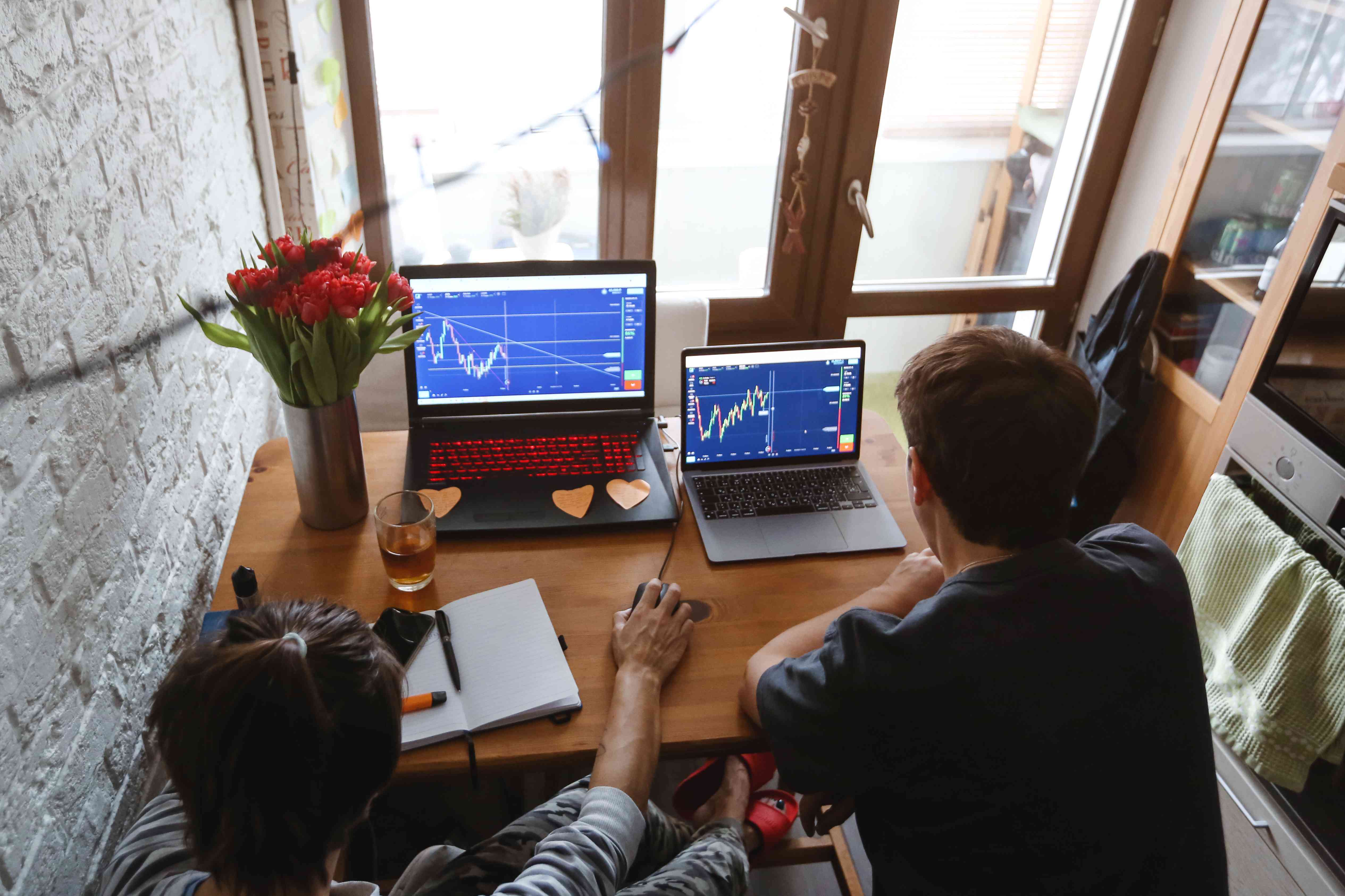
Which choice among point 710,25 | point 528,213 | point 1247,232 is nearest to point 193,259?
point 528,213

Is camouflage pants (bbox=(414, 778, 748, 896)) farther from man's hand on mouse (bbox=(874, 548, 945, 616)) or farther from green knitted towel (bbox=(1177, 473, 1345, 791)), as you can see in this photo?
green knitted towel (bbox=(1177, 473, 1345, 791))

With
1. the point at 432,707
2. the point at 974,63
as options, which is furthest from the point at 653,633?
the point at 974,63

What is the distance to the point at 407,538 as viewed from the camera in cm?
135

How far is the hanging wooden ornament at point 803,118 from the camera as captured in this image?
2.23 metres

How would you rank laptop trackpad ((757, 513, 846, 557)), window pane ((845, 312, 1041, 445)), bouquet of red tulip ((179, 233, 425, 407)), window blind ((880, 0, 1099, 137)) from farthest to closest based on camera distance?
window pane ((845, 312, 1041, 445)), window blind ((880, 0, 1099, 137)), laptop trackpad ((757, 513, 846, 557)), bouquet of red tulip ((179, 233, 425, 407))

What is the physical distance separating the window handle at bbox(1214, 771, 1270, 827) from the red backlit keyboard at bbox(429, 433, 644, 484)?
4.42ft

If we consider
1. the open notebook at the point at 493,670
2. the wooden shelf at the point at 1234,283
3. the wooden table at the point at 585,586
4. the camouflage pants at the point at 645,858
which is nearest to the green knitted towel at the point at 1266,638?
the wooden shelf at the point at 1234,283

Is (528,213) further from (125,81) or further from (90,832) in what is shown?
(90,832)

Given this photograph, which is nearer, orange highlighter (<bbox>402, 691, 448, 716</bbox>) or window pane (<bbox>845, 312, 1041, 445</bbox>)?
orange highlighter (<bbox>402, 691, 448, 716</bbox>)

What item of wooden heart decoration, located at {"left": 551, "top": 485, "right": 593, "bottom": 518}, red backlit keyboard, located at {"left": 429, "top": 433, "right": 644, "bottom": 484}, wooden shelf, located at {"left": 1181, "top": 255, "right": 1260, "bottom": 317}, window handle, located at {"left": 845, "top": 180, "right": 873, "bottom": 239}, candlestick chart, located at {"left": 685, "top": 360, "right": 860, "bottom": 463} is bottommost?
wooden heart decoration, located at {"left": 551, "top": 485, "right": 593, "bottom": 518}

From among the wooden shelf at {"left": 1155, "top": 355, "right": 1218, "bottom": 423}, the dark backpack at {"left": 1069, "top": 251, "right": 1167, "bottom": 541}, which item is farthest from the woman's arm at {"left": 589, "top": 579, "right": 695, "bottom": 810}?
the wooden shelf at {"left": 1155, "top": 355, "right": 1218, "bottom": 423}

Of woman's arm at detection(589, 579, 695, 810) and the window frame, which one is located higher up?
the window frame

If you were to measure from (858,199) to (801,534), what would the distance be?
1.26m

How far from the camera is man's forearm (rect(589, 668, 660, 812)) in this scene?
114 cm
